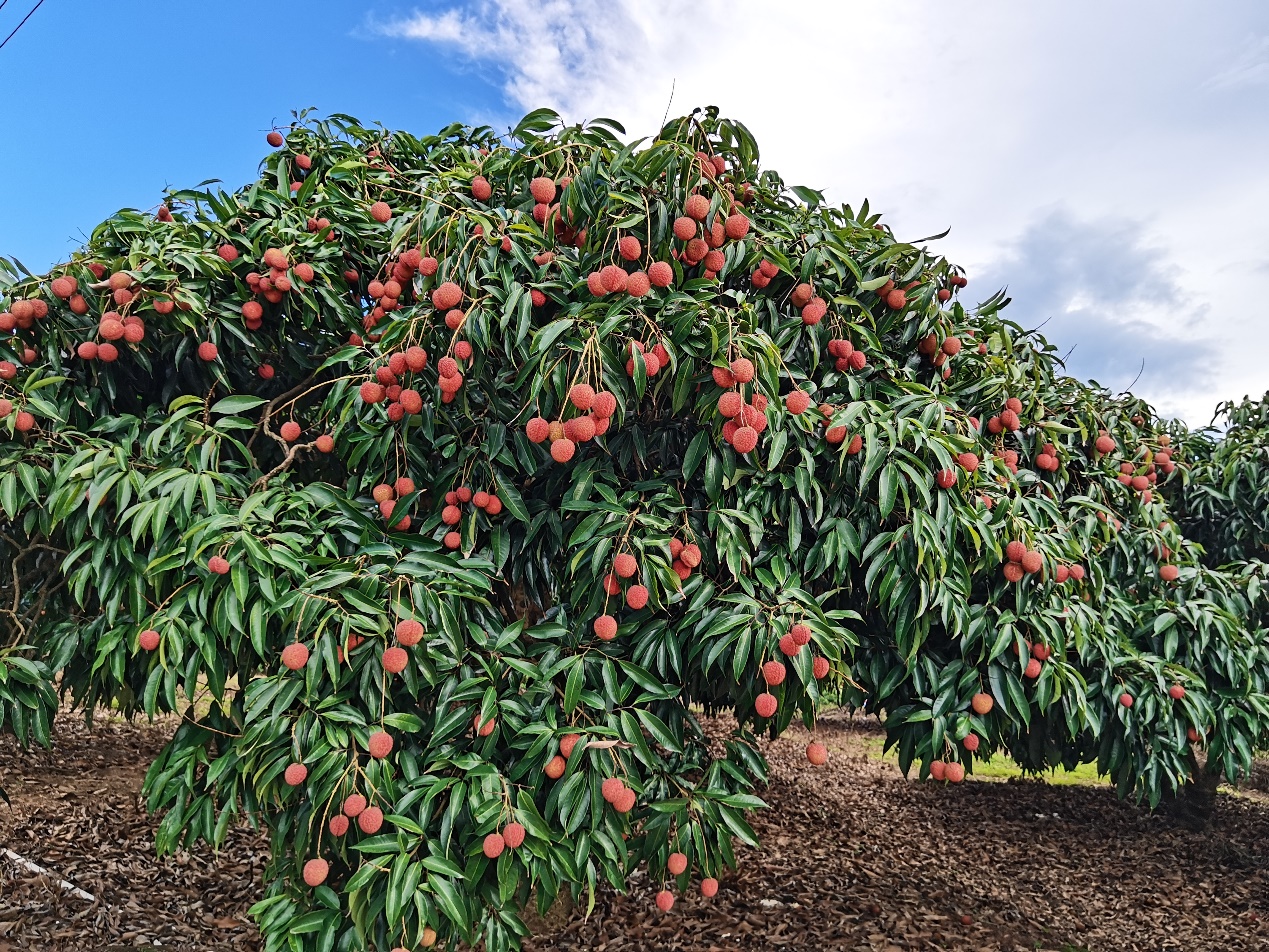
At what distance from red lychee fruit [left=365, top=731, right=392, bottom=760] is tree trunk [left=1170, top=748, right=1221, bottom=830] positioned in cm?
644

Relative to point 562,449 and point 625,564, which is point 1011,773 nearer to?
point 625,564

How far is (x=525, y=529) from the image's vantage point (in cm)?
262

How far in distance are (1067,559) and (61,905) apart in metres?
4.87

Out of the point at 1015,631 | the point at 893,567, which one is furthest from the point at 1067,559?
the point at 893,567

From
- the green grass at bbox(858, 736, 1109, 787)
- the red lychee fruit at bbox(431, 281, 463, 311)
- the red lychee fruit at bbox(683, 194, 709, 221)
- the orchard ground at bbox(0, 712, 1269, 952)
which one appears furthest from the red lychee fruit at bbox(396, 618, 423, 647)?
the green grass at bbox(858, 736, 1109, 787)

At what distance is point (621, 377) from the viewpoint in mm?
2227

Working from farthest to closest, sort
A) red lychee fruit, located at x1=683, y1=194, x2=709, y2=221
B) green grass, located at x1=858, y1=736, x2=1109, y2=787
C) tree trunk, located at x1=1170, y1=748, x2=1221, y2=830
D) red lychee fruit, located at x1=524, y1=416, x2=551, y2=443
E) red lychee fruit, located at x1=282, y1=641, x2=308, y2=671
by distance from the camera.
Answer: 1. green grass, located at x1=858, y1=736, x2=1109, y2=787
2. tree trunk, located at x1=1170, y1=748, x2=1221, y2=830
3. red lychee fruit, located at x1=683, y1=194, x2=709, y2=221
4. red lychee fruit, located at x1=524, y1=416, x2=551, y2=443
5. red lychee fruit, located at x1=282, y1=641, x2=308, y2=671

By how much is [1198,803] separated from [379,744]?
6.78 metres

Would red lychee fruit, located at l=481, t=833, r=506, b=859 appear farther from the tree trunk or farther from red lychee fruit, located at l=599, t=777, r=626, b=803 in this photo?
the tree trunk

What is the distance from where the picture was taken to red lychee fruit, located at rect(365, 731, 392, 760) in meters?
2.06

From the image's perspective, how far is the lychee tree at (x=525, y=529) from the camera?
215cm

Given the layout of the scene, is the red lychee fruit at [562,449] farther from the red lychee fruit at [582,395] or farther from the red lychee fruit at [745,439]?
the red lychee fruit at [745,439]

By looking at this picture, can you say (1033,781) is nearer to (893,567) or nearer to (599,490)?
(893,567)

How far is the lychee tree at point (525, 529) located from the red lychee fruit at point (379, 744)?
0.01 meters
